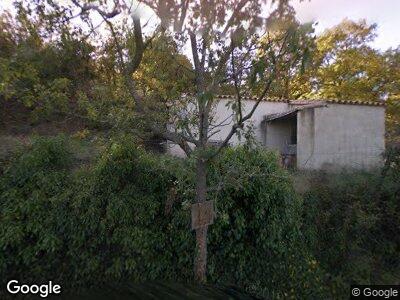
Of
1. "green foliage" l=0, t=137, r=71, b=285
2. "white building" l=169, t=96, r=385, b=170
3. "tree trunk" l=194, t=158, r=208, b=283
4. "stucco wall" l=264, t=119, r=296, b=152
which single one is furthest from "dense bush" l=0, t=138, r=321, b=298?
"stucco wall" l=264, t=119, r=296, b=152

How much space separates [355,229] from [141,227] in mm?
4060

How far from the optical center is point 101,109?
5359 mm

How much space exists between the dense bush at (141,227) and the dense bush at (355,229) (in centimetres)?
63

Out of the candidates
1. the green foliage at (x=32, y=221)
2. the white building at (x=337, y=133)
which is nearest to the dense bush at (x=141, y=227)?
the green foliage at (x=32, y=221)

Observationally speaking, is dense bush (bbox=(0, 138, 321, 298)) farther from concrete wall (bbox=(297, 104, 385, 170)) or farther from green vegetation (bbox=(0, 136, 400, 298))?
concrete wall (bbox=(297, 104, 385, 170))

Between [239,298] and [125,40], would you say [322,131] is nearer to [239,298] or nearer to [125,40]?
[125,40]

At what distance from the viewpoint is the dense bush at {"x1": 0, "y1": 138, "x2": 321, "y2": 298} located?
586cm

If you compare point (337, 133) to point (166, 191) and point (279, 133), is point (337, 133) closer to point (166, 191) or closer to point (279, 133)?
point (279, 133)

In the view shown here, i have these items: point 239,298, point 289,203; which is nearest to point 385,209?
point 289,203

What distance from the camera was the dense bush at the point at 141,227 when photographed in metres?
5.86

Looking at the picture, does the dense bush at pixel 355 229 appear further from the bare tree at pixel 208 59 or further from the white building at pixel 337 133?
the white building at pixel 337 133

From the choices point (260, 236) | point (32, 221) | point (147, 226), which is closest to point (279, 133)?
point (260, 236)

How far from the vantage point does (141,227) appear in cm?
598

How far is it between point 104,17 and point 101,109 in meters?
1.32
